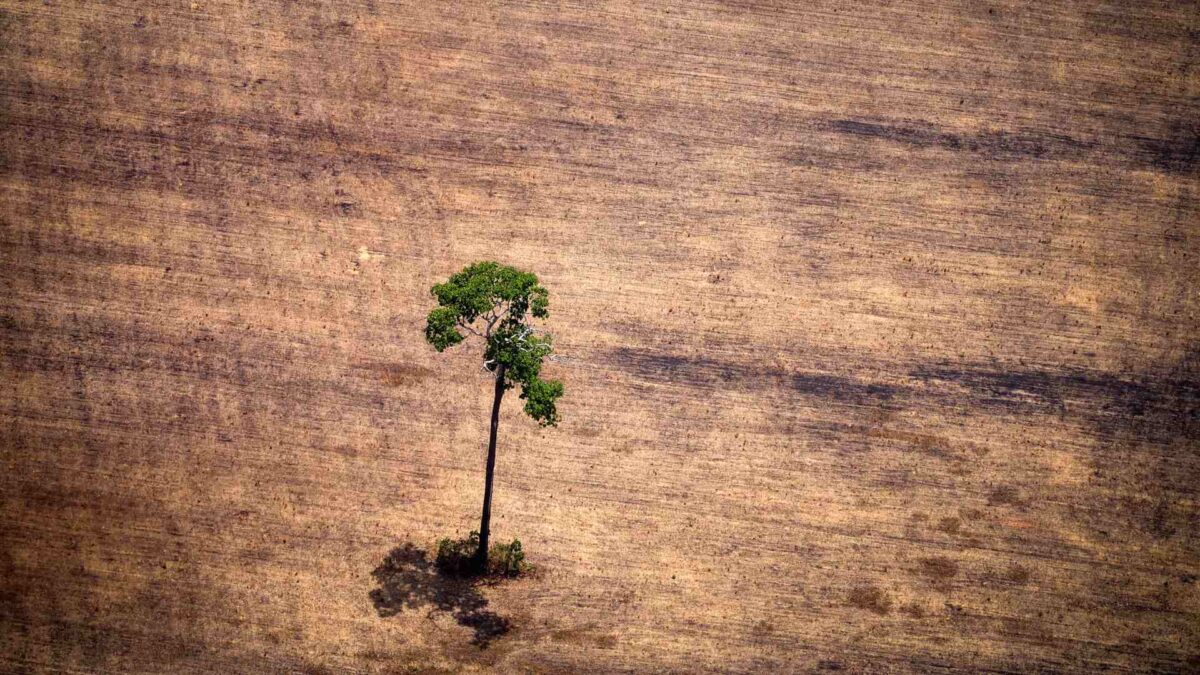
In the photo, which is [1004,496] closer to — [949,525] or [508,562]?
[949,525]

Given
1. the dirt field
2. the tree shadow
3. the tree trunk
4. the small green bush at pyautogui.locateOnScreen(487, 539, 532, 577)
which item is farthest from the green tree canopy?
the dirt field

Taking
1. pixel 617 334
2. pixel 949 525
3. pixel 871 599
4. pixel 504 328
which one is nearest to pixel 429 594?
pixel 504 328

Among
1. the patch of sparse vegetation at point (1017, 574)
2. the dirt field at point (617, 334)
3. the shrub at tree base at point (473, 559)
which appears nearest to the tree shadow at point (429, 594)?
the dirt field at point (617, 334)

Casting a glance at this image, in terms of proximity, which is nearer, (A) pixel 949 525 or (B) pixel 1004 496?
(A) pixel 949 525

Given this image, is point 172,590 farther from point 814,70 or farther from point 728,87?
point 814,70

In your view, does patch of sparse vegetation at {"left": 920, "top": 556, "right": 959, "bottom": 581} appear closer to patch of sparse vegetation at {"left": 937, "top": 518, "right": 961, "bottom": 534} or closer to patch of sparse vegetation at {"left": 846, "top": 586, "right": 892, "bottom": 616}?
patch of sparse vegetation at {"left": 937, "top": 518, "right": 961, "bottom": 534}
